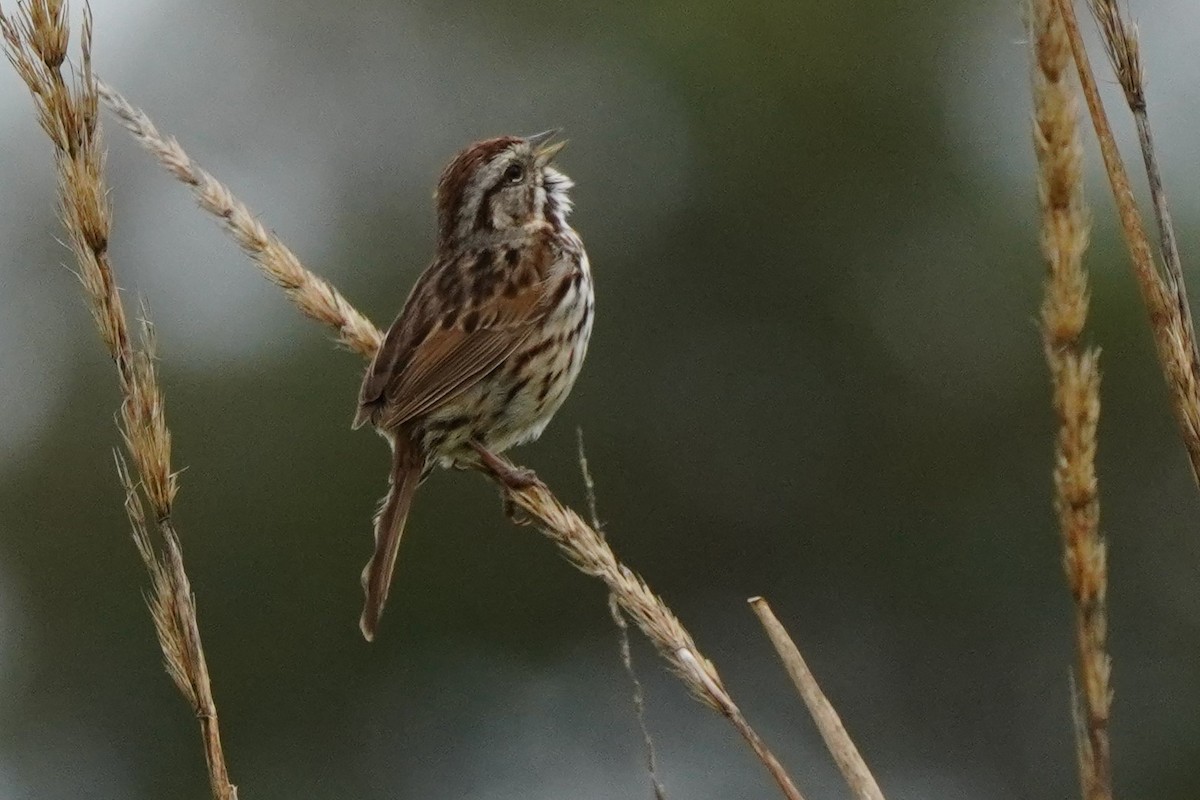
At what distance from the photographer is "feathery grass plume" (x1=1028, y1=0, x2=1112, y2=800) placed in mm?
2000

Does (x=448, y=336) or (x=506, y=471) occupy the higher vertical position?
(x=448, y=336)

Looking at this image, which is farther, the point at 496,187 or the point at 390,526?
the point at 496,187

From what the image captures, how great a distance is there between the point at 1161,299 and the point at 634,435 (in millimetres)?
16940

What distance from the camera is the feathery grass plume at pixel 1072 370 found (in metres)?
2.00

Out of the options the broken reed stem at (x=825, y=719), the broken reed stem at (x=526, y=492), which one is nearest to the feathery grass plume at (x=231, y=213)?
the broken reed stem at (x=526, y=492)

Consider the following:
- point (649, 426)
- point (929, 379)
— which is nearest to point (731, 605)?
point (649, 426)

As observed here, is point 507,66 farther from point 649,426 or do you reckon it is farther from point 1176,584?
point 1176,584

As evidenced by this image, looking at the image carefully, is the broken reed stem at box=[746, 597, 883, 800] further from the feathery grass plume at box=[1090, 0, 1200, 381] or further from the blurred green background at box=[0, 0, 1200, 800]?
the blurred green background at box=[0, 0, 1200, 800]

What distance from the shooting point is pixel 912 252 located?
20672 mm

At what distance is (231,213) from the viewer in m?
3.29

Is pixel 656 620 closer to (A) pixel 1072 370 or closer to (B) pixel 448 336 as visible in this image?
(A) pixel 1072 370

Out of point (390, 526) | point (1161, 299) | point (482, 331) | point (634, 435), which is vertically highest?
point (1161, 299)

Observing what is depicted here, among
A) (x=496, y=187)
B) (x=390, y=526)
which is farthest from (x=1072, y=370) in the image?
(x=496, y=187)

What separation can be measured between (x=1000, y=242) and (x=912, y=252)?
148 cm
